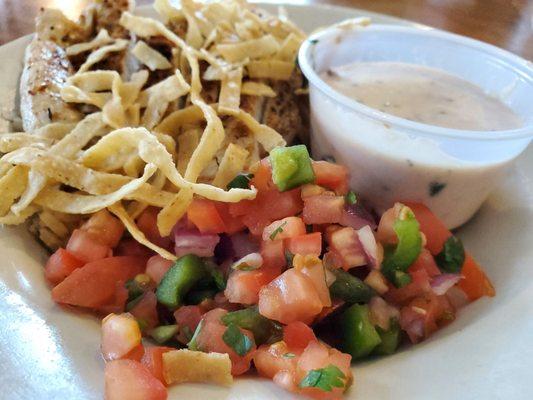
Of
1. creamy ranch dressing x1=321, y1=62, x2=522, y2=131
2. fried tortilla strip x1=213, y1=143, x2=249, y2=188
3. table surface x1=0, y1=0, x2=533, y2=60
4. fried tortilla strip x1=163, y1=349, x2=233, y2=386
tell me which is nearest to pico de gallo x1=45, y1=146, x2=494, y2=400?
fried tortilla strip x1=163, y1=349, x2=233, y2=386

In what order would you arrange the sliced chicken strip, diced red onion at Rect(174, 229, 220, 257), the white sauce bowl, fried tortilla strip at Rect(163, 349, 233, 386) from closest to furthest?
1. fried tortilla strip at Rect(163, 349, 233, 386)
2. diced red onion at Rect(174, 229, 220, 257)
3. the white sauce bowl
4. the sliced chicken strip

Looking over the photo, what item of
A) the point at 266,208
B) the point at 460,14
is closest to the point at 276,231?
the point at 266,208

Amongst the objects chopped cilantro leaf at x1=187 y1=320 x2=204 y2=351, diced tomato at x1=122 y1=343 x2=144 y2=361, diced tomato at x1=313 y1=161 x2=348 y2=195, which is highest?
diced tomato at x1=313 y1=161 x2=348 y2=195

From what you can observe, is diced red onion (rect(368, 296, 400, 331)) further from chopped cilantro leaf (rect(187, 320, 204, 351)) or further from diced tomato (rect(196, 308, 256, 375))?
chopped cilantro leaf (rect(187, 320, 204, 351))

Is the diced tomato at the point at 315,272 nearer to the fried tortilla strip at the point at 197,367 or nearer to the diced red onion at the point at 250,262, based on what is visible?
the diced red onion at the point at 250,262

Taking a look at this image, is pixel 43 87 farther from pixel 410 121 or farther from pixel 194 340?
pixel 410 121

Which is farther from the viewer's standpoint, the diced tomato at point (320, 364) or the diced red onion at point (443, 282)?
the diced red onion at point (443, 282)

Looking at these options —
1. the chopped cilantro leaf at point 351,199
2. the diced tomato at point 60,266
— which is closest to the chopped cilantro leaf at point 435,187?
the chopped cilantro leaf at point 351,199
